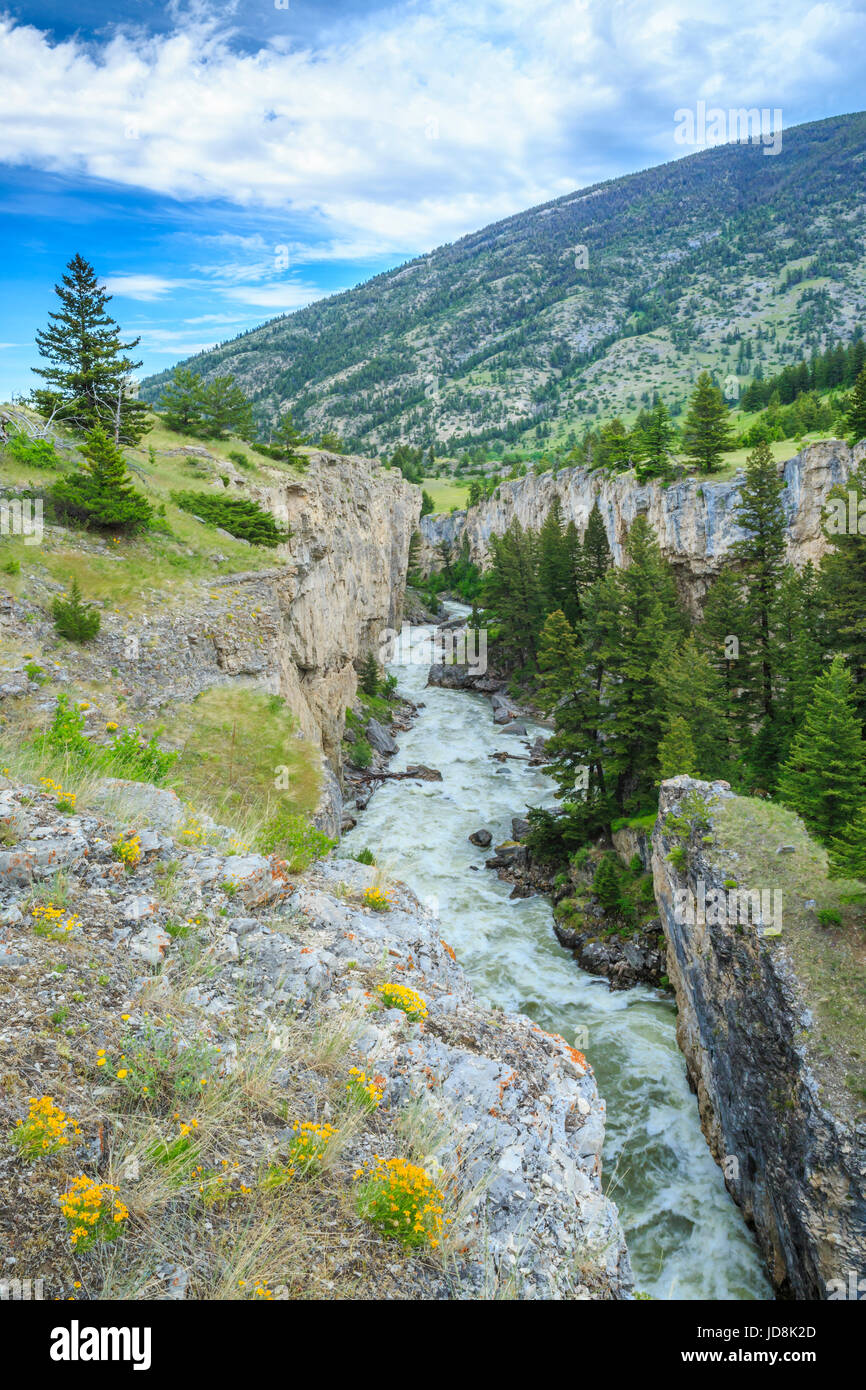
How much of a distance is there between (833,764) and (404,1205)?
16.6 metres

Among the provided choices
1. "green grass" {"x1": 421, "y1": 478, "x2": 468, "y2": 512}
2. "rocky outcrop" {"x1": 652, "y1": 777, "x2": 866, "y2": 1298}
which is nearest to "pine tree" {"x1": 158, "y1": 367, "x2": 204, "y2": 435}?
"rocky outcrop" {"x1": 652, "y1": 777, "x2": 866, "y2": 1298}

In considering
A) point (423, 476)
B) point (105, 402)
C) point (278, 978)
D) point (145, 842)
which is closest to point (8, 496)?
point (105, 402)

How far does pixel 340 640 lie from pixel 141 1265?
105ft

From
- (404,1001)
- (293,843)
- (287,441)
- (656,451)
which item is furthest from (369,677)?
(404,1001)

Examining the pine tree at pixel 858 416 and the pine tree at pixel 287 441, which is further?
the pine tree at pixel 287 441

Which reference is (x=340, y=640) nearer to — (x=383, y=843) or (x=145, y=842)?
(x=383, y=843)

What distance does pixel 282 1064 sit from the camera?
5.36 m

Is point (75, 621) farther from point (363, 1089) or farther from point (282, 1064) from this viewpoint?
point (363, 1089)

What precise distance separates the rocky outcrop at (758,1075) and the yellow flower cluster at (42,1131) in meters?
10.8

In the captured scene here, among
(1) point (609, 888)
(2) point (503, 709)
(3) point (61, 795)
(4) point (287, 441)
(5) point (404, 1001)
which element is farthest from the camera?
(2) point (503, 709)

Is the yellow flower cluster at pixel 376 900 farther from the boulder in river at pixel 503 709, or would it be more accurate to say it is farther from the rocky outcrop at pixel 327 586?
the boulder in river at pixel 503 709

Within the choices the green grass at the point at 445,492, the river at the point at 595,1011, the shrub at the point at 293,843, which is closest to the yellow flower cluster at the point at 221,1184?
the river at the point at 595,1011

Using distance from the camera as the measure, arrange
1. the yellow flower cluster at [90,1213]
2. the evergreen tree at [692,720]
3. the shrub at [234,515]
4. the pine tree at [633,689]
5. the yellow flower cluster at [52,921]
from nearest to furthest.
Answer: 1. the yellow flower cluster at [90,1213]
2. the yellow flower cluster at [52,921]
3. the evergreen tree at [692,720]
4. the shrub at [234,515]
5. the pine tree at [633,689]

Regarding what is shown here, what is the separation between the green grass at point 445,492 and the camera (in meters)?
132
